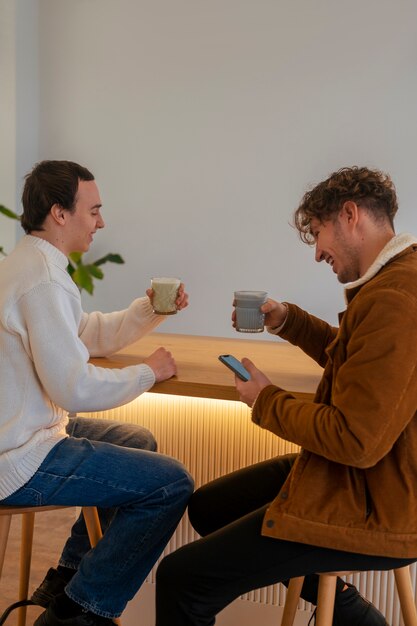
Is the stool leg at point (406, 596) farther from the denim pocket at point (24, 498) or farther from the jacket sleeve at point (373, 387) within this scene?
the denim pocket at point (24, 498)

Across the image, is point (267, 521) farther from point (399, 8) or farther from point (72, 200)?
point (399, 8)

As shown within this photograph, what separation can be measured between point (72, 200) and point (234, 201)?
2706mm

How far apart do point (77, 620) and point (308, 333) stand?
887 mm

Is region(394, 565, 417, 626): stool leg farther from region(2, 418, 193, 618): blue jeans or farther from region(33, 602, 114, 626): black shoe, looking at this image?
region(33, 602, 114, 626): black shoe

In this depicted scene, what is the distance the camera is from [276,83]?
424 cm

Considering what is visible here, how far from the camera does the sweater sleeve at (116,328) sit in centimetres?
192

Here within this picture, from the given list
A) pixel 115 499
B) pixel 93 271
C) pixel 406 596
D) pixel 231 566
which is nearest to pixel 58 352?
pixel 115 499

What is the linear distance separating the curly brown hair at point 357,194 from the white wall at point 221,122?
2699 millimetres

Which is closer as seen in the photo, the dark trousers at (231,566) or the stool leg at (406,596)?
the dark trousers at (231,566)

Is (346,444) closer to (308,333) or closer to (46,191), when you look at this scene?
(308,333)

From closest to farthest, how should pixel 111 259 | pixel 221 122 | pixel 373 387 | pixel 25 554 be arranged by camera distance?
pixel 373 387 → pixel 25 554 → pixel 221 122 → pixel 111 259

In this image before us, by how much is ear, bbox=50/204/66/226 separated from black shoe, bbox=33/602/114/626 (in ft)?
2.99

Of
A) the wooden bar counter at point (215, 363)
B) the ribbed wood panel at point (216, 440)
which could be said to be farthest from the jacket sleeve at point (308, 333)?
the ribbed wood panel at point (216, 440)

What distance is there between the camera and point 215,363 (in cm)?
184
